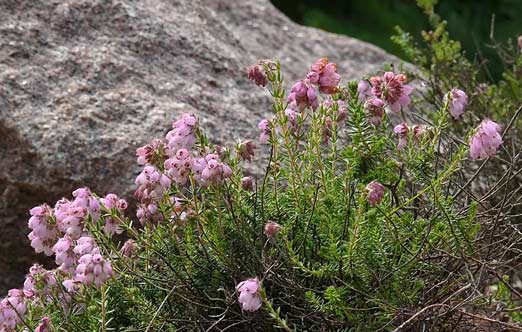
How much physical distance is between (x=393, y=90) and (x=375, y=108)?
0.04 metres

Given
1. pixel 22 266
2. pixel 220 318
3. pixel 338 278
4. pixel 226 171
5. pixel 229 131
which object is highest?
pixel 226 171

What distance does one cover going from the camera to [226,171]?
1.42 metres

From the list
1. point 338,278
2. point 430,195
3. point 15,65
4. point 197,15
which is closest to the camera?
point 338,278

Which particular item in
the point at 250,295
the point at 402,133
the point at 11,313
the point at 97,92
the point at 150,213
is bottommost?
the point at 97,92

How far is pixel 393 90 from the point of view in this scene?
1.45m

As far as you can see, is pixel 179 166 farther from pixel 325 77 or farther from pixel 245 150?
pixel 325 77

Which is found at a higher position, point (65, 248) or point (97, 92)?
point (65, 248)

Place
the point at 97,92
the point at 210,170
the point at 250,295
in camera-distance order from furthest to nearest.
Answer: the point at 97,92, the point at 210,170, the point at 250,295

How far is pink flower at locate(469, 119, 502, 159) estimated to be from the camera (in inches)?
52.4

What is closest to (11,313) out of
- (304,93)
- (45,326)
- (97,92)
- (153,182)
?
(45,326)

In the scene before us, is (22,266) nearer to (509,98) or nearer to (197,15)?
(197,15)

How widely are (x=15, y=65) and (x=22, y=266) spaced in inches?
19.9

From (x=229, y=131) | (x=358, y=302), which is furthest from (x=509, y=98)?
(x=358, y=302)

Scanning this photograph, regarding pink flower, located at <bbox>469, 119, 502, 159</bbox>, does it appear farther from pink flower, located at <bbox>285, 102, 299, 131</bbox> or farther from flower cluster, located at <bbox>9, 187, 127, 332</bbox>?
flower cluster, located at <bbox>9, 187, 127, 332</bbox>
